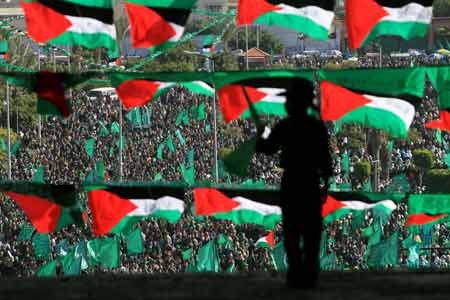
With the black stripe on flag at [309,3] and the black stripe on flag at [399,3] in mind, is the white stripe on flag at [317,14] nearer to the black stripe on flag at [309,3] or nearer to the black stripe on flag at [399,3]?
the black stripe on flag at [309,3]

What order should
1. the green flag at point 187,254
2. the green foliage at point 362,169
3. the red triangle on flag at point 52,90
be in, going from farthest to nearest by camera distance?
the green foliage at point 362,169
the green flag at point 187,254
the red triangle on flag at point 52,90

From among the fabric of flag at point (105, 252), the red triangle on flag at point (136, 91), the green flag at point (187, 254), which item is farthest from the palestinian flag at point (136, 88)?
the green flag at point (187, 254)

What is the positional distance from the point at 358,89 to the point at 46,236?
519 cm

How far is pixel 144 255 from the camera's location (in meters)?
25.5

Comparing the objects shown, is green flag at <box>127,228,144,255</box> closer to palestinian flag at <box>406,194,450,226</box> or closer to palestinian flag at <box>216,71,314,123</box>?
palestinian flag at <box>216,71,314,123</box>

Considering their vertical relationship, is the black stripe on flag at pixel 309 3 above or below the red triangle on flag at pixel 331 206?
above

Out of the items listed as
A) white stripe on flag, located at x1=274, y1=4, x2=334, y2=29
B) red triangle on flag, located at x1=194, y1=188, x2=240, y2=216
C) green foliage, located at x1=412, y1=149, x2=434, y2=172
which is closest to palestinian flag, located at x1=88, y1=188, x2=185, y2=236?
red triangle on flag, located at x1=194, y1=188, x2=240, y2=216

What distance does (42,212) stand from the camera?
1719cm

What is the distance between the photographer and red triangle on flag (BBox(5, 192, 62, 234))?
17.1 m

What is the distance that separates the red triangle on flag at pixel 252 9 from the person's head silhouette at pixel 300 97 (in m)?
6.45

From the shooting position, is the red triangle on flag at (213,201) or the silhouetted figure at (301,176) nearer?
the silhouetted figure at (301,176)

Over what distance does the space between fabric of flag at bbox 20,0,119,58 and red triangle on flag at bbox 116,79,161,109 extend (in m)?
1.08

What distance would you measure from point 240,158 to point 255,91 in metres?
0.89

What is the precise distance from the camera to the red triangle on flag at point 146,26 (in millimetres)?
18344
